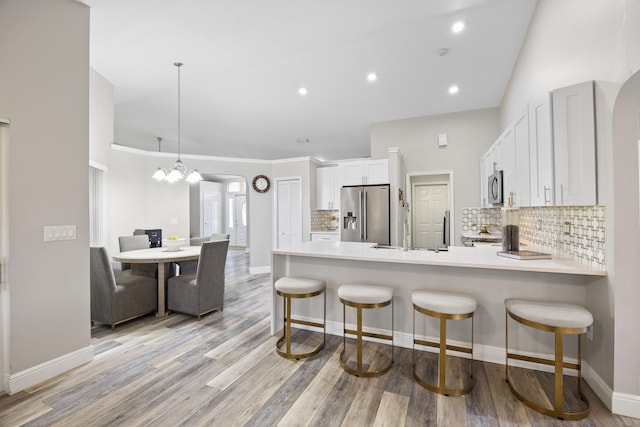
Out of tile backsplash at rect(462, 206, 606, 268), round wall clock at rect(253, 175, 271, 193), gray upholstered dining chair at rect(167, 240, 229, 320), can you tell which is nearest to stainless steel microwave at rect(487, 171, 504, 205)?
tile backsplash at rect(462, 206, 606, 268)

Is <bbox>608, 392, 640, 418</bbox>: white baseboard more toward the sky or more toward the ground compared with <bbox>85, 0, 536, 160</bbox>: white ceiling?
more toward the ground

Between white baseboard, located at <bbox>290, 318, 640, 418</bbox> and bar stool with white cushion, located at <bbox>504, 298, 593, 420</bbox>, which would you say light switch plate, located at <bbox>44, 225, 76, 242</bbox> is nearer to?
white baseboard, located at <bbox>290, 318, 640, 418</bbox>

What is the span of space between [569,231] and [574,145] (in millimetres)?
737

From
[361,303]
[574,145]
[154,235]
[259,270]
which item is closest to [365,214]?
[259,270]

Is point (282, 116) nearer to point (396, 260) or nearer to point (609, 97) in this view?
point (396, 260)

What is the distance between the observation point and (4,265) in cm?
196

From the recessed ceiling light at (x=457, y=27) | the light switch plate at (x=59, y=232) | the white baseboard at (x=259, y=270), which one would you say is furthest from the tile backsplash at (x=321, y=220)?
the light switch plate at (x=59, y=232)

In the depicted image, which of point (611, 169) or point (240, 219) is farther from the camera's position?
point (240, 219)

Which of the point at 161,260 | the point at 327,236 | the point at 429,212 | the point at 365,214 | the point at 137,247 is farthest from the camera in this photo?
the point at 429,212

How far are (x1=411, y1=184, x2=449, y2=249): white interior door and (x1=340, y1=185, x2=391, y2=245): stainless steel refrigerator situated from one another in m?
1.69

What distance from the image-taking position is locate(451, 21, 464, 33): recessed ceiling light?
9.05ft

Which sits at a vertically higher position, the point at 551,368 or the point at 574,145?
the point at 574,145

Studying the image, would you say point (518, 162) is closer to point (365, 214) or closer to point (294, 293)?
point (294, 293)

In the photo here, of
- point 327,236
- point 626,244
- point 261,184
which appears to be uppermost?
point 261,184
